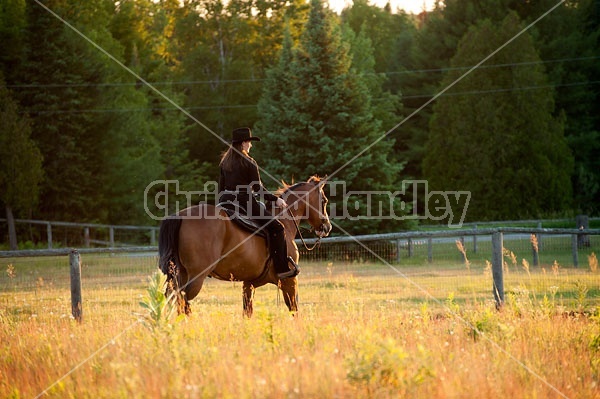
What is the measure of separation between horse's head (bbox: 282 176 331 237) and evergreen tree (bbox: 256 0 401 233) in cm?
1336

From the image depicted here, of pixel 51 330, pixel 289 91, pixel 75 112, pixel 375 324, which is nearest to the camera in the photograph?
pixel 375 324

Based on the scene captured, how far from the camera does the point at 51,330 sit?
32.6ft

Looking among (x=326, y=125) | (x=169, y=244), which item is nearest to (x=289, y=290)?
(x=169, y=244)

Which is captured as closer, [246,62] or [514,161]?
[514,161]

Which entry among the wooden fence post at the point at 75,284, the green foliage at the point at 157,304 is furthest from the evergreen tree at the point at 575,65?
the green foliage at the point at 157,304

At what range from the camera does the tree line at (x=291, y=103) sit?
91.7 ft

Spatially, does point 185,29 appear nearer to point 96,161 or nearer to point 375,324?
point 96,161

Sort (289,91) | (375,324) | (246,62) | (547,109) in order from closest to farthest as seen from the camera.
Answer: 1. (375,324)
2. (289,91)
3. (547,109)
4. (246,62)

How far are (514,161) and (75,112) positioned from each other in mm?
22736

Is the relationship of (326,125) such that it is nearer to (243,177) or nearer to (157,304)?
(243,177)

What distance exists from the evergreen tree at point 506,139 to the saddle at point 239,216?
29057mm

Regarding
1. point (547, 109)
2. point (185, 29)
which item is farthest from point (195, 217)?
point (185, 29)

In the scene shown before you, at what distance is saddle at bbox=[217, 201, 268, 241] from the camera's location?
1055cm

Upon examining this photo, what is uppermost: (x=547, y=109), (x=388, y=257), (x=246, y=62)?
(x=246, y=62)
